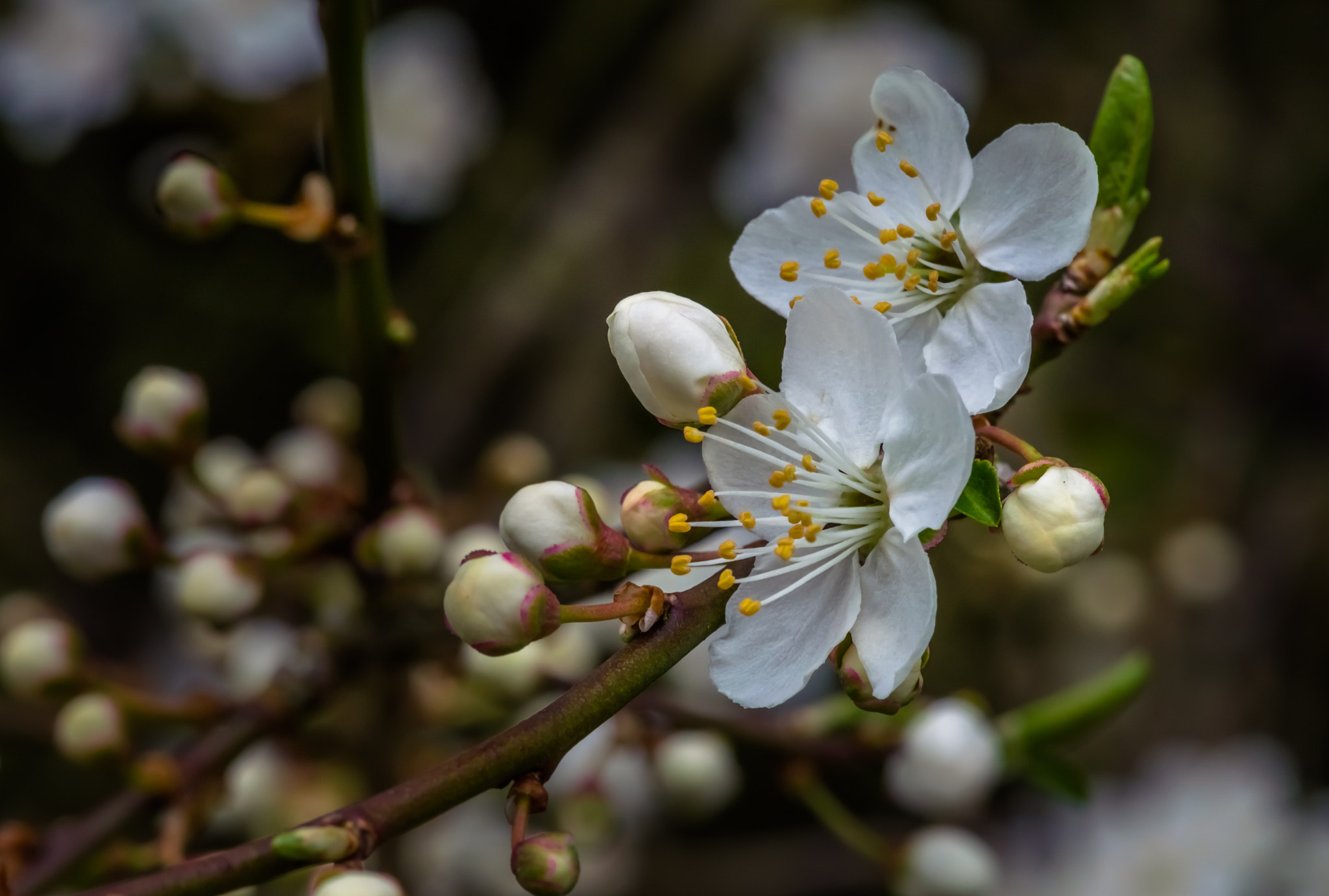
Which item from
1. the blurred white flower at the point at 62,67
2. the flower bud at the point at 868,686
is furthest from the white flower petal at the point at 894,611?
the blurred white flower at the point at 62,67

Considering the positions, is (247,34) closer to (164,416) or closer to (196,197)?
(164,416)

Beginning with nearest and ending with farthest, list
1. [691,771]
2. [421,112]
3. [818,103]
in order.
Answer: [691,771], [818,103], [421,112]

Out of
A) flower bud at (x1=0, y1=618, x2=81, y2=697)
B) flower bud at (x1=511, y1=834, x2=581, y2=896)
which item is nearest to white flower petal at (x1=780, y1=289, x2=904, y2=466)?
flower bud at (x1=511, y1=834, x2=581, y2=896)

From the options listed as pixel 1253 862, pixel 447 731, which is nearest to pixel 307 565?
pixel 447 731

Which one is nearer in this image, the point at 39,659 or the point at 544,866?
the point at 544,866

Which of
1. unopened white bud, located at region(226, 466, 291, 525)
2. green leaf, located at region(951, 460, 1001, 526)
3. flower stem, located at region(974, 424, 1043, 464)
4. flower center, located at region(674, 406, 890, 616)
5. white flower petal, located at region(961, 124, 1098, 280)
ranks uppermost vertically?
white flower petal, located at region(961, 124, 1098, 280)

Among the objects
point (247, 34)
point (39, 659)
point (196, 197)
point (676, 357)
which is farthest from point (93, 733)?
point (247, 34)

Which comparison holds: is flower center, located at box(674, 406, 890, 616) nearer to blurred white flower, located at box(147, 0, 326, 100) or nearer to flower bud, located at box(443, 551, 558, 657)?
flower bud, located at box(443, 551, 558, 657)

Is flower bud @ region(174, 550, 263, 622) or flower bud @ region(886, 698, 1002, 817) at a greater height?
flower bud @ region(174, 550, 263, 622)
